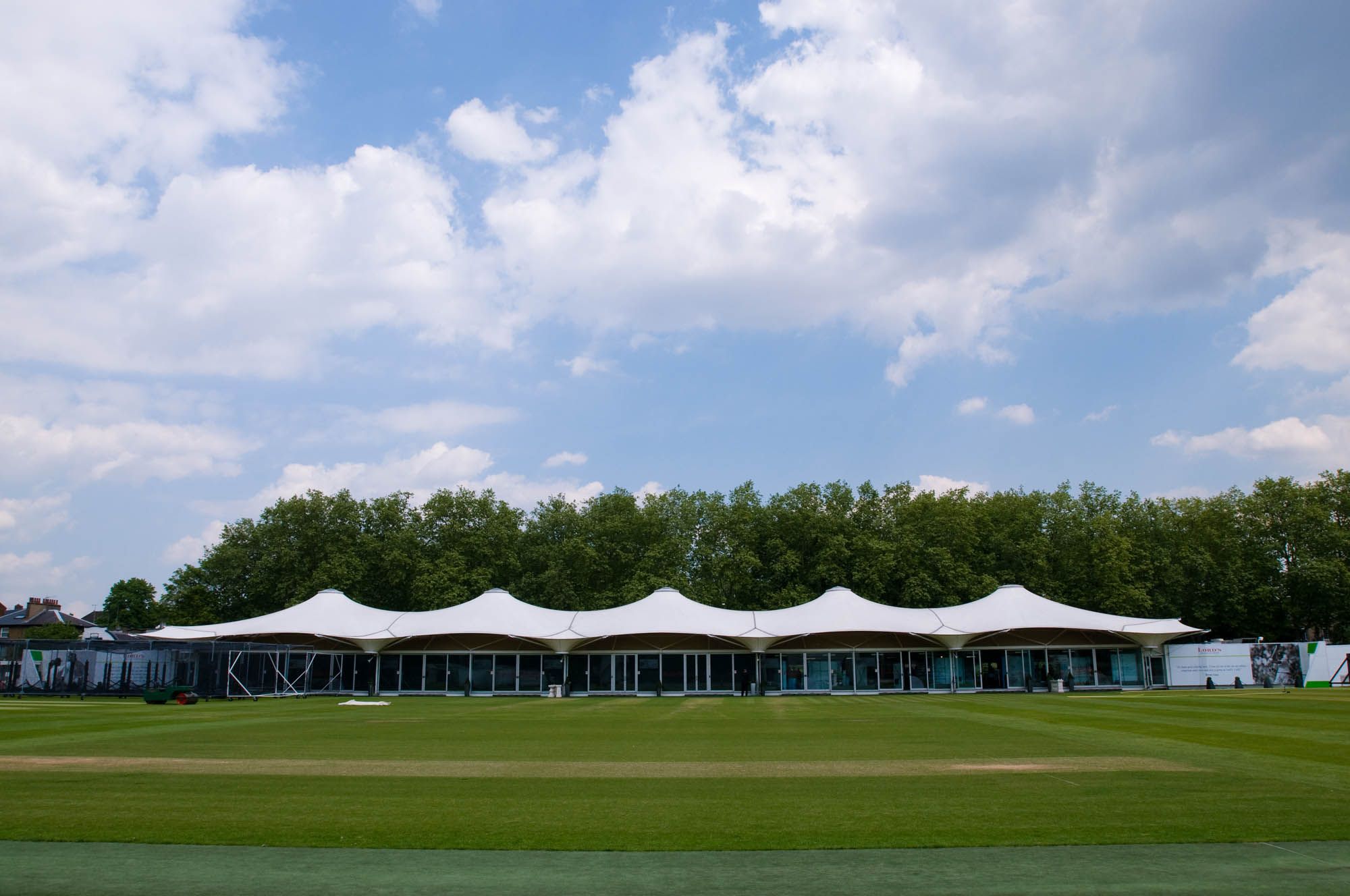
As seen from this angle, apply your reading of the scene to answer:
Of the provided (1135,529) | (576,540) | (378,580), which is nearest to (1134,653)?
(1135,529)

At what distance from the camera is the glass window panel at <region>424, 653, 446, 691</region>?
174ft

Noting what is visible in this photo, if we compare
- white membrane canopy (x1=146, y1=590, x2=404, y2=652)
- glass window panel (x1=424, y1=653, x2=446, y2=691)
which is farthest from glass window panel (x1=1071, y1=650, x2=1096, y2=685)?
white membrane canopy (x1=146, y1=590, x2=404, y2=652)

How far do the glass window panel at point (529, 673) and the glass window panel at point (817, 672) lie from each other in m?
14.8

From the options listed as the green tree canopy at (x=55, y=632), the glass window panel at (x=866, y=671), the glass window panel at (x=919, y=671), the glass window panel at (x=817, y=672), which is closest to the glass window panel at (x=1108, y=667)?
the glass window panel at (x=919, y=671)

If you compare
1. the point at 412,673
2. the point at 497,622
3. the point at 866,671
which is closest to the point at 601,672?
the point at 497,622

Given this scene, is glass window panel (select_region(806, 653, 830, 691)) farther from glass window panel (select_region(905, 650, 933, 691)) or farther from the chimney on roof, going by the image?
the chimney on roof

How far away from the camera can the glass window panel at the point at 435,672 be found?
174ft

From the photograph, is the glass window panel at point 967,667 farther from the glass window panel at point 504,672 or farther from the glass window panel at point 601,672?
the glass window panel at point 504,672

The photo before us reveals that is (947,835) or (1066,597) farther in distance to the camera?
(1066,597)

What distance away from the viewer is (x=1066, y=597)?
2494 inches

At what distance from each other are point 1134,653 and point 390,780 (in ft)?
162

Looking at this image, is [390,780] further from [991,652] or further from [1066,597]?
[1066,597]

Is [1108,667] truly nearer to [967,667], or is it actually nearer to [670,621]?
[967,667]

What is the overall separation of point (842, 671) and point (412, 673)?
2378 centimetres
